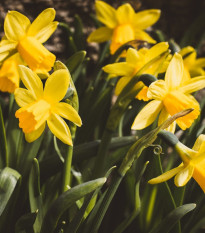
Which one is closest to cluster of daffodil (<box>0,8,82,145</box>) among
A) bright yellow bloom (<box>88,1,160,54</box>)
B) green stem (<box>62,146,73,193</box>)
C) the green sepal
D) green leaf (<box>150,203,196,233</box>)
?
green stem (<box>62,146,73,193</box>)

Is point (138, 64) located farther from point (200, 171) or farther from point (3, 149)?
point (3, 149)

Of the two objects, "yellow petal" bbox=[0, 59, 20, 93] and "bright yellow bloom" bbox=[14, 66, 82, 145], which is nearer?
"bright yellow bloom" bbox=[14, 66, 82, 145]

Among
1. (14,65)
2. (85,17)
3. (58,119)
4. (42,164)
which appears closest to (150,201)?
(42,164)

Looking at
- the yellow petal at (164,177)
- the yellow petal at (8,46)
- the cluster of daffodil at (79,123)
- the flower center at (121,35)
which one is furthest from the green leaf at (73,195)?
the flower center at (121,35)

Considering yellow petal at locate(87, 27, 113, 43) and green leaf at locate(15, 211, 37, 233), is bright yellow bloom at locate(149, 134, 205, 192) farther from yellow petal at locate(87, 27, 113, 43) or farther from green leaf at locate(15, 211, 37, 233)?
yellow petal at locate(87, 27, 113, 43)

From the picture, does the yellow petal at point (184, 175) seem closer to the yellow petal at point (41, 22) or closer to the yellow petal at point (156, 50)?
the yellow petal at point (156, 50)

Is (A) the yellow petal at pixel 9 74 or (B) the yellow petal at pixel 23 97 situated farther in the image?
(A) the yellow petal at pixel 9 74

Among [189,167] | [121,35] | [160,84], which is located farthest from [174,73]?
[121,35]
